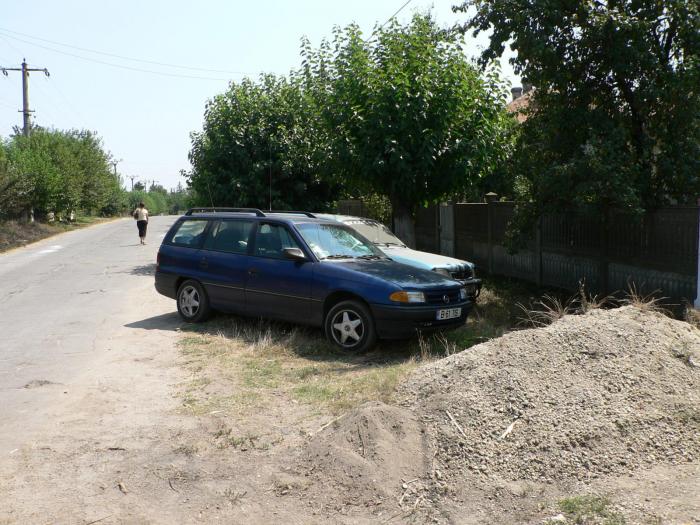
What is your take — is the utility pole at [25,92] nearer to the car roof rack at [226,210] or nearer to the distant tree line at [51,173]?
the distant tree line at [51,173]

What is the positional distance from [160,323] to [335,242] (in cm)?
304

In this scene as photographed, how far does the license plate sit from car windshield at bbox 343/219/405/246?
3758mm

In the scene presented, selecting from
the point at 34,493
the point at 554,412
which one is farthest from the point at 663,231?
the point at 34,493

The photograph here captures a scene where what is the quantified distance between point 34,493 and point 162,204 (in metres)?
142

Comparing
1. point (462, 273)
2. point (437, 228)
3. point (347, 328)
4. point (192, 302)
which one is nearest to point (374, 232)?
point (462, 273)

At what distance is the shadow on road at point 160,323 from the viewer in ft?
31.4

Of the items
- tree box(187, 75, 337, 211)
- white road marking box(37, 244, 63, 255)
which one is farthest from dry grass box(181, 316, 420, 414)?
white road marking box(37, 244, 63, 255)

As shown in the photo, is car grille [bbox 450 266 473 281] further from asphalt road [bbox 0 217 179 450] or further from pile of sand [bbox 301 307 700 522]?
pile of sand [bbox 301 307 700 522]

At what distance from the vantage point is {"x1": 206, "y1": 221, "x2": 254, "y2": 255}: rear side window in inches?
363

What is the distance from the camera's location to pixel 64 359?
7.64m

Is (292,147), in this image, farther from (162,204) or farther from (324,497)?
(162,204)

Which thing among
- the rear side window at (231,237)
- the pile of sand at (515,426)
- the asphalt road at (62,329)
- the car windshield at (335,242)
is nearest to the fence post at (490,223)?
the car windshield at (335,242)

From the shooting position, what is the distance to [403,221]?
13875 millimetres

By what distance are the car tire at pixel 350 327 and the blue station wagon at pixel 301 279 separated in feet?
0.04
